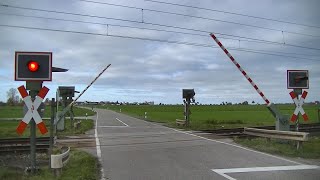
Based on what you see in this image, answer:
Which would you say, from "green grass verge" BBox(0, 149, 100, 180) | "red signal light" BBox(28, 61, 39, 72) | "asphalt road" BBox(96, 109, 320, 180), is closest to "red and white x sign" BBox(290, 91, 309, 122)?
"asphalt road" BBox(96, 109, 320, 180)

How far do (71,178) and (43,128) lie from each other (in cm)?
168

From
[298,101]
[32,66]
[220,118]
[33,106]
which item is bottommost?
[220,118]

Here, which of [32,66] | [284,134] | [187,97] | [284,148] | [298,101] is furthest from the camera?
[187,97]

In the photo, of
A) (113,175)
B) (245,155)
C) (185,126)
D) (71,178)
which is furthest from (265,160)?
(185,126)

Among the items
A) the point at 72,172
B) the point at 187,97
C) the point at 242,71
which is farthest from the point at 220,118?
the point at 72,172

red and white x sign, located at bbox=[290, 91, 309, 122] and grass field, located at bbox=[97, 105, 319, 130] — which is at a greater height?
red and white x sign, located at bbox=[290, 91, 309, 122]

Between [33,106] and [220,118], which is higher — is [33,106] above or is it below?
above

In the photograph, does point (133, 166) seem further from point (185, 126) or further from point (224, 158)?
point (185, 126)

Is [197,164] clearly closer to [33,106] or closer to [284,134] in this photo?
[33,106]

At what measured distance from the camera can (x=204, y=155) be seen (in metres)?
13.8

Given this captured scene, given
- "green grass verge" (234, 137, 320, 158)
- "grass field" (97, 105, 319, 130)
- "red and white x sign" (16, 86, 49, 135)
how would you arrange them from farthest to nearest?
"grass field" (97, 105, 319, 130) → "green grass verge" (234, 137, 320, 158) → "red and white x sign" (16, 86, 49, 135)

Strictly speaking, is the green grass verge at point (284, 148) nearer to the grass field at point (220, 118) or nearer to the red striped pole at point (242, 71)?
the red striped pole at point (242, 71)

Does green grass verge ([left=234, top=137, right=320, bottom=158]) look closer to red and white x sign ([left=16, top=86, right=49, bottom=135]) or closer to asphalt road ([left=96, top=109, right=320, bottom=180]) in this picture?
asphalt road ([left=96, top=109, right=320, bottom=180])

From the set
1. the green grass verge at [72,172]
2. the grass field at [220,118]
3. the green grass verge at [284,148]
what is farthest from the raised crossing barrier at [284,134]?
the grass field at [220,118]
